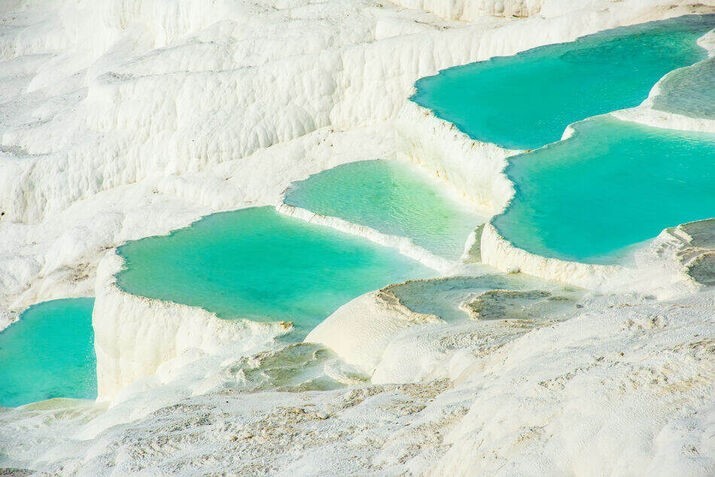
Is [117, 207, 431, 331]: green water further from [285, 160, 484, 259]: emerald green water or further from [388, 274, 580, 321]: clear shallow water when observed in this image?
[388, 274, 580, 321]: clear shallow water

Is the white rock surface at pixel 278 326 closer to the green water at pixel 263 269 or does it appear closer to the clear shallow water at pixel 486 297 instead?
the clear shallow water at pixel 486 297

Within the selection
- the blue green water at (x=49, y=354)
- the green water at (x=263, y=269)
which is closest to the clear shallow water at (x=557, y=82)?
→ the green water at (x=263, y=269)

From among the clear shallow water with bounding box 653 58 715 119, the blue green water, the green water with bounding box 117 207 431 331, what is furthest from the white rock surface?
the clear shallow water with bounding box 653 58 715 119

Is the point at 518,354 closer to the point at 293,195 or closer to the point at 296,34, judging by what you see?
the point at 293,195

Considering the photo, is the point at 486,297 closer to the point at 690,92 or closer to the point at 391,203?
the point at 391,203

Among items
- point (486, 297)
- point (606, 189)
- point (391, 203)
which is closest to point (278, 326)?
point (486, 297)

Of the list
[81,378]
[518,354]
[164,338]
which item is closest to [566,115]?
[164,338]
